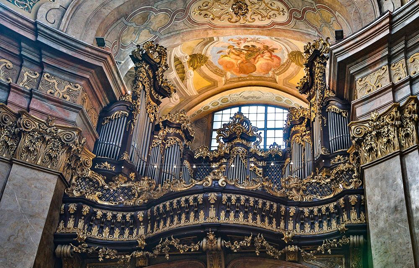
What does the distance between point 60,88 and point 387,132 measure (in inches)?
270

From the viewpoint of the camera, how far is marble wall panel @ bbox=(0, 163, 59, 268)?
32.1 feet

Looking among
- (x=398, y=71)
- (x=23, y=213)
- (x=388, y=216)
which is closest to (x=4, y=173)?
(x=23, y=213)

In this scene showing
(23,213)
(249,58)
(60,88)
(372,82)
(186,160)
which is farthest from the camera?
(249,58)

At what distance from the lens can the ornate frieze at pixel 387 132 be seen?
32.7 ft

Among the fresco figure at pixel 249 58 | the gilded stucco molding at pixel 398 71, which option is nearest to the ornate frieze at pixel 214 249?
the gilded stucco molding at pixel 398 71

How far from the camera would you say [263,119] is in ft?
66.1

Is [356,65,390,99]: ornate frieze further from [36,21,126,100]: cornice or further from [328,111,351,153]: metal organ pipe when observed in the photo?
[36,21,126,100]: cornice

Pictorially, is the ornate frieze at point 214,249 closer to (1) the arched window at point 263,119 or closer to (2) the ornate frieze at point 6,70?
(2) the ornate frieze at point 6,70

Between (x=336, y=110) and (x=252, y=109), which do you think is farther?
(x=252, y=109)

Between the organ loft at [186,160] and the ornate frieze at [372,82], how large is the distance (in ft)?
0.10

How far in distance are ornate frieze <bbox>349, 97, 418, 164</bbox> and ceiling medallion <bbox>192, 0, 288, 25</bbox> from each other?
18.9ft

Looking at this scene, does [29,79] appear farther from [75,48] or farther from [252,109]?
[252,109]

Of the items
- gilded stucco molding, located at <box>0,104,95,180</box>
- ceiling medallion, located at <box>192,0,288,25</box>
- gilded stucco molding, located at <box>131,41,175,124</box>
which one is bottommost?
gilded stucco molding, located at <box>0,104,95,180</box>

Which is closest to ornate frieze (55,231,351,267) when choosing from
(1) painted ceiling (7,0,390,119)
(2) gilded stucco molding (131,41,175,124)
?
(2) gilded stucco molding (131,41,175,124)
